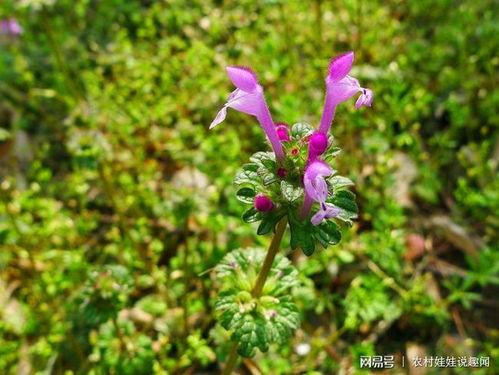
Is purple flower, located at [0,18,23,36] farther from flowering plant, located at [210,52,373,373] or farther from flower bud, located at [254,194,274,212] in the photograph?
flower bud, located at [254,194,274,212]

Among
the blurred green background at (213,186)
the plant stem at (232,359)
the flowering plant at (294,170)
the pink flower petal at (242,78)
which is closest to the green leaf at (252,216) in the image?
the flowering plant at (294,170)

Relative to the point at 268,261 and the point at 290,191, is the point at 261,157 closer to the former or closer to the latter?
the point at 290,191

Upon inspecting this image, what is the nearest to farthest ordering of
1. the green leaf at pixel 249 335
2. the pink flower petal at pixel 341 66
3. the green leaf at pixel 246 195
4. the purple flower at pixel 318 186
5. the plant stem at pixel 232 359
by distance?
the purple flower at pixel 318 186
the pink flower petal at pixel 341 66
the green leaf at pixel 246 195
the green leaf at pixel 249 335
the plant stem at pixel 232 359

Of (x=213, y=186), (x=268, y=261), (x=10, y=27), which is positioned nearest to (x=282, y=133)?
(x=268, y=261)

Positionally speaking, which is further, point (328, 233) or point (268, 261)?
point (268, 261)

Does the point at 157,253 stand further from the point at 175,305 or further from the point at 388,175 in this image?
the point at 388,175

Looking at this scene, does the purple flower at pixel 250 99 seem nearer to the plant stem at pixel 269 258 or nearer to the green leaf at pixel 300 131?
the green leaf at pixel 300 131
